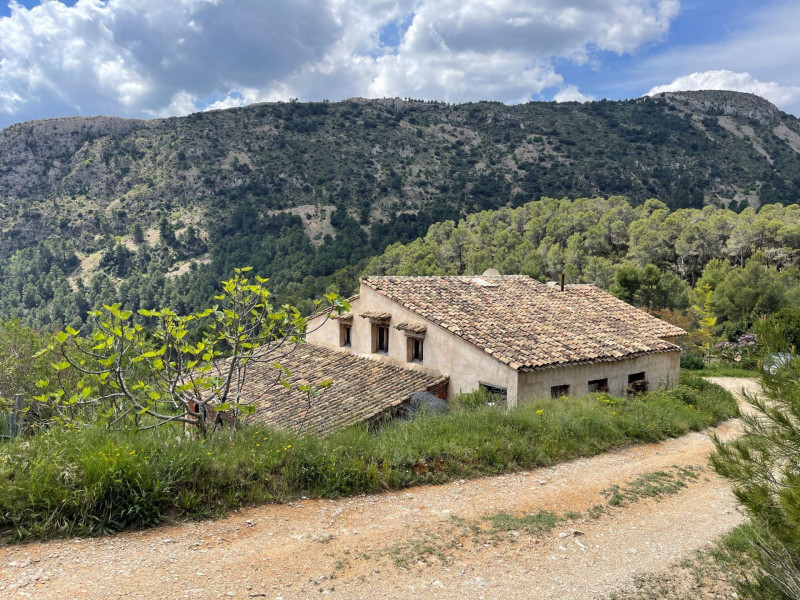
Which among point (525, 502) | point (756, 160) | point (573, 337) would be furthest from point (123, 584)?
point (756, 160)

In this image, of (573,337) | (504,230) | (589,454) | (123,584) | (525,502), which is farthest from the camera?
(504,230)

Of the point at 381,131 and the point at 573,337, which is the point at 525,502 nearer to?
the point at 573,337

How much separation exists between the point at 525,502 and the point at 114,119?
146 meters

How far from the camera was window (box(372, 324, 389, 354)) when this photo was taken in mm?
18669

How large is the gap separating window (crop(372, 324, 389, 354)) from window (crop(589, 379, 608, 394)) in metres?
6.93

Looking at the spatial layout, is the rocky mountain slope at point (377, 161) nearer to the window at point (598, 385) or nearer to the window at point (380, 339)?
the window at point (380, 339)

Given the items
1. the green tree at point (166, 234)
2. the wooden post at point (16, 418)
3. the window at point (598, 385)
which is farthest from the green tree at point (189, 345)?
the green tree at point (166, 234)

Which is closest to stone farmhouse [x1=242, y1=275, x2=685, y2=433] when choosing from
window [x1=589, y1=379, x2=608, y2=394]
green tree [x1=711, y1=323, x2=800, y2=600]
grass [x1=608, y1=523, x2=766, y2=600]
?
window [x1=589, y1=379, x2=608, y2=394]

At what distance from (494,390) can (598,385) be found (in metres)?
3.61

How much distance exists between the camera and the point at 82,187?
106 meters

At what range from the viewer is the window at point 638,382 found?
655 inches

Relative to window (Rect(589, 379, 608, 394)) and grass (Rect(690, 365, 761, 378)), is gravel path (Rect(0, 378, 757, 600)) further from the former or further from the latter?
grass (Rect(690, 365, 761, 378))

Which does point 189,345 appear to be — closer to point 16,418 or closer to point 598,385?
point 16,418

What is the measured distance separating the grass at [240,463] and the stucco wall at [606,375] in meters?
3.99
